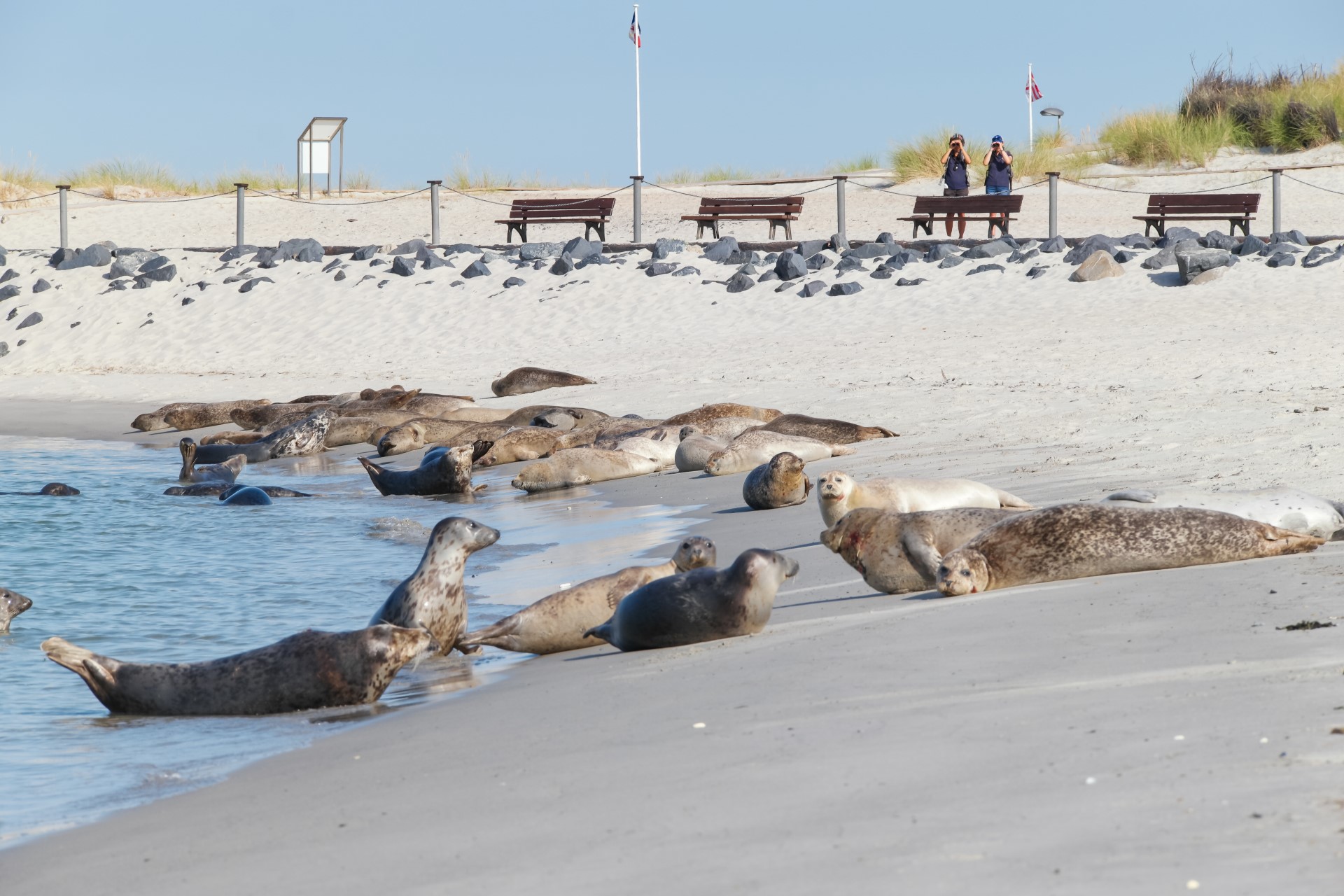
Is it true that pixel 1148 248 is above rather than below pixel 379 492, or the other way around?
above

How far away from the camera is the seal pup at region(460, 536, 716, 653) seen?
517 cm

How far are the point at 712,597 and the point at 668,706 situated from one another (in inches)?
36.6

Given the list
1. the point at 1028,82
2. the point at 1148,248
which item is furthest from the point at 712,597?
the point at 1028,82

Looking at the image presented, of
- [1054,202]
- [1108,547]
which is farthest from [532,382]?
[1108,547]

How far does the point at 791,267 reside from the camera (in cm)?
1852

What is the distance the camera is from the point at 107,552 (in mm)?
8602

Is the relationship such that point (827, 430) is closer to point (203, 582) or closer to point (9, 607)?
point (203, 582)

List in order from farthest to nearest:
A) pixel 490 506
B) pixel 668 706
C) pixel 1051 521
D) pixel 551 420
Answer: pixel 551 420 → pixel 490 506 → pixel 1051 521 → pixel 668 706

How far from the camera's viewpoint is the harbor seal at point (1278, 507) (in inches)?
203

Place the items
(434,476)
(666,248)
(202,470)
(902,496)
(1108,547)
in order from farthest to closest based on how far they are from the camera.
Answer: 1. (666,248)
2. (202,470)
3. (434,476)
4. (902,496)
5. (1108,547)

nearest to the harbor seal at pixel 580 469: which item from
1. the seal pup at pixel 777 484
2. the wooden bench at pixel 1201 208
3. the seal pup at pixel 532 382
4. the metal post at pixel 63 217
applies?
the seal pup at pixel 777 484

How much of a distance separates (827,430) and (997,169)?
14.2m

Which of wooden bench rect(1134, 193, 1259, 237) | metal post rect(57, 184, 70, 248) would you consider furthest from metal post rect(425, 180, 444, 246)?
wooden bench rect(1134, 193, 1259, 237)

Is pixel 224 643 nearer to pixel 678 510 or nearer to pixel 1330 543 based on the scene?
pixel 678 510
